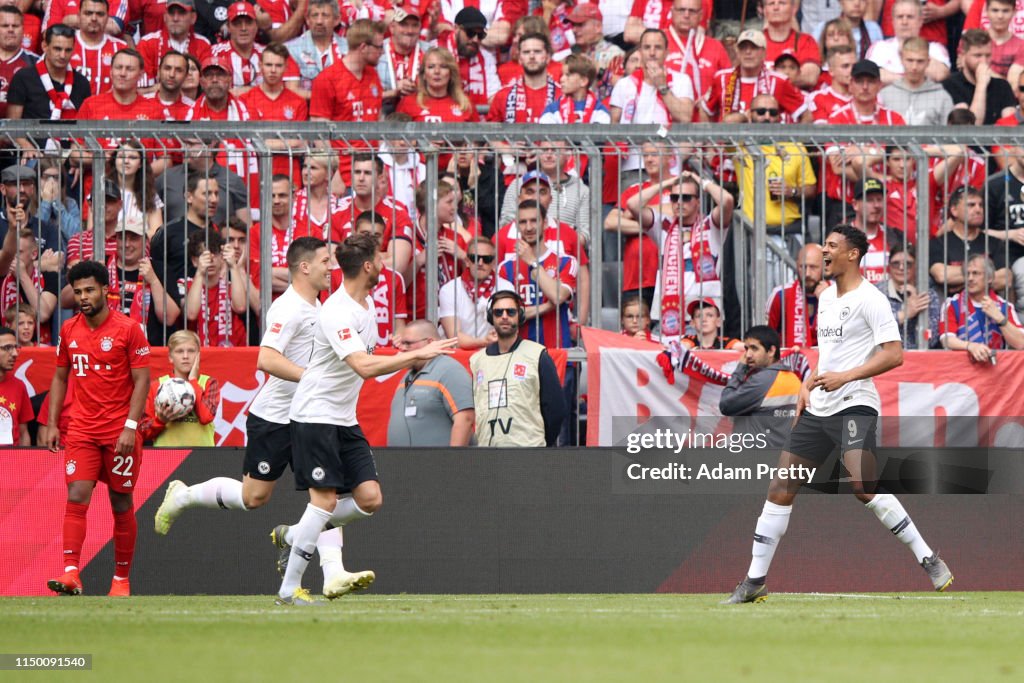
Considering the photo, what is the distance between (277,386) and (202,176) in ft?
10.1

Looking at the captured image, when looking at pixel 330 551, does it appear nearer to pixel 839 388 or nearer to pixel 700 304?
pixel 839 388

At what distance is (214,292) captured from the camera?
42.4 ft

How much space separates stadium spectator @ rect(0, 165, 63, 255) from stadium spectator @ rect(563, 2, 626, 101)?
6.11m

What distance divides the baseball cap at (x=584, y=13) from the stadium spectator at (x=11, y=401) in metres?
7.18

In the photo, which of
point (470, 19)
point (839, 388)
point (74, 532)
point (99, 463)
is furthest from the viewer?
point (470, 19)

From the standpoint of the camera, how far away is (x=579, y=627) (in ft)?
25.9

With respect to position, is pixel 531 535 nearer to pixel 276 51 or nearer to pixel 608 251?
pixel 608 251

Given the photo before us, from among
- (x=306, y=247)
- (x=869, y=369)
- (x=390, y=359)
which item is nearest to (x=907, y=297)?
(x=869, y=369)

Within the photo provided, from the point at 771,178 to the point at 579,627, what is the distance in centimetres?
607

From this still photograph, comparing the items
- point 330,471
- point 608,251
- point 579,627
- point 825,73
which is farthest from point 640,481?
point 825,73

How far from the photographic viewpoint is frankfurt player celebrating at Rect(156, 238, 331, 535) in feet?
32.5

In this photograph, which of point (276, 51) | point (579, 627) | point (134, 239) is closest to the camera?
point (579, 627)

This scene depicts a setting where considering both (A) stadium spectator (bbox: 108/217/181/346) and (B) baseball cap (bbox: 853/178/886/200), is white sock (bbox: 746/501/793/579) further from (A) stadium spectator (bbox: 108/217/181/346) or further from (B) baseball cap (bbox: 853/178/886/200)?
(A) stadium spectator (bbox: 108/217/181/346)

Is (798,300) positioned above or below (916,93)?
below
